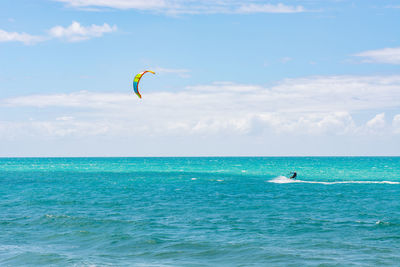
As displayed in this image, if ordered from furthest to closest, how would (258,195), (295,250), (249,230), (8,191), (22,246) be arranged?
(8,191) < (258,195) < (249,230) < (22,246) < (295,250)

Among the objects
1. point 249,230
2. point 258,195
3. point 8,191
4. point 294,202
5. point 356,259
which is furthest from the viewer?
point 8,191

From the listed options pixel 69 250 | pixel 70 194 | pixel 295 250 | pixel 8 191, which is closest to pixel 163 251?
pixel 69 250

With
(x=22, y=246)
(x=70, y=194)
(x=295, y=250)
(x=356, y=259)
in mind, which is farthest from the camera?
(x=70, y=194)

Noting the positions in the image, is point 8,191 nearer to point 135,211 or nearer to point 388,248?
point 135,211

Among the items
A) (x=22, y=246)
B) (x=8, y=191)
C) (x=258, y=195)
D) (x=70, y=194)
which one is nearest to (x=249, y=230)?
(x=22, y=246)

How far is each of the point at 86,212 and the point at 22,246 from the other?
11022 millimetres

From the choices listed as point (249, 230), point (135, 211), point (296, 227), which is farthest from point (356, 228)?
point (135, 211)

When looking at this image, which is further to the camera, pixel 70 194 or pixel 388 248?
pixel 70 194

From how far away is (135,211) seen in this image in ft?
117

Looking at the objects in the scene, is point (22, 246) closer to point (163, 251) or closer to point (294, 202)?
point (163, 251)

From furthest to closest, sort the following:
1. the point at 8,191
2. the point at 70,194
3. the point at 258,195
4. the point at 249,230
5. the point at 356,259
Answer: the point at 8,191 < the point at 70,194 < the point at 258,195 < the point at 249,230 < the point at 356,259

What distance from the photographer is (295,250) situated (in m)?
22.3

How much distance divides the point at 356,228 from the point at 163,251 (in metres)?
12.8

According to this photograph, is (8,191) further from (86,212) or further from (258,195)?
(258,195)
